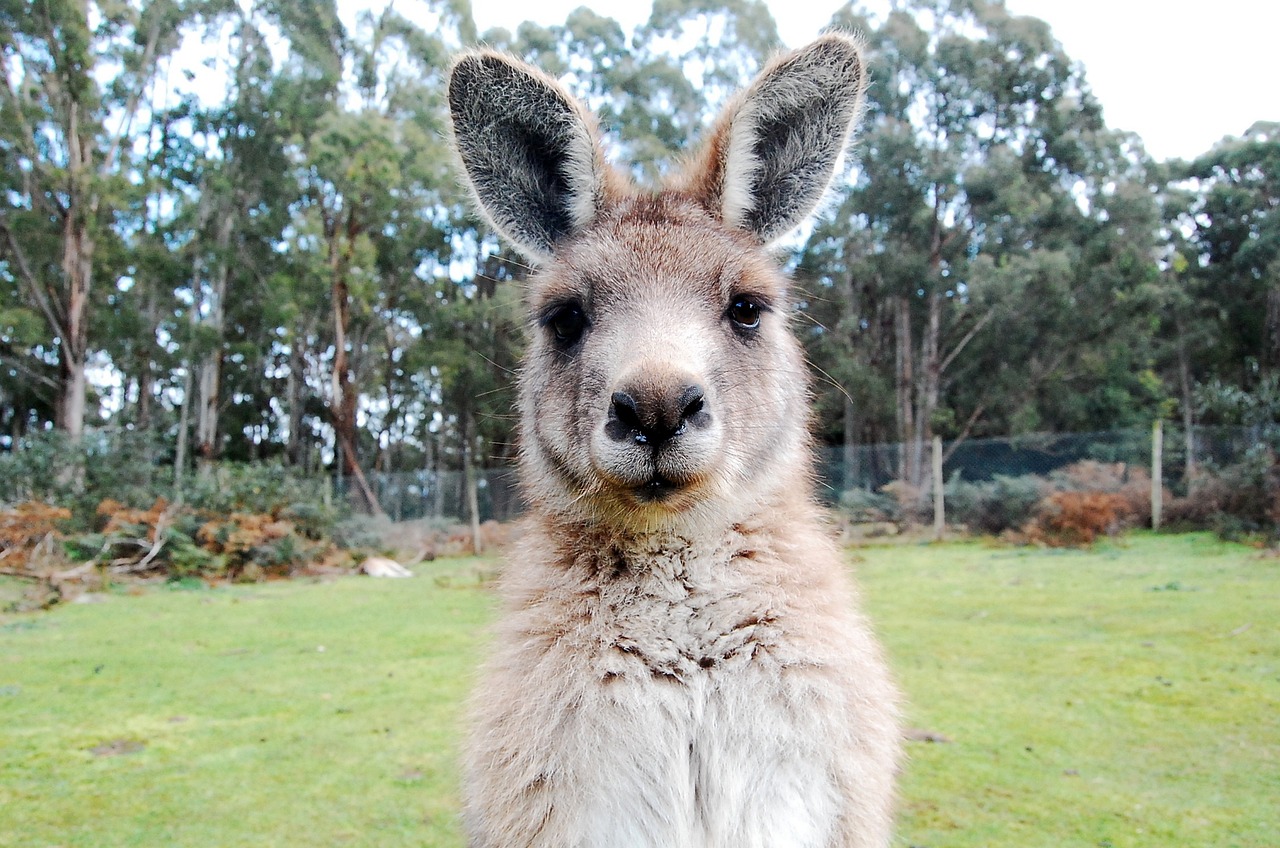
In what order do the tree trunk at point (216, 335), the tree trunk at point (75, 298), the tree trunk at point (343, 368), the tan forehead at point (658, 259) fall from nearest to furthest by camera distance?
the tan forehead at point (658, 259) → the tree trunk at point (75, 298) → the tree trunk at point (343, 368) → the tree trunk at point (216, 335)

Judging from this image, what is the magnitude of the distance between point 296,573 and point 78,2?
11936 millimetres

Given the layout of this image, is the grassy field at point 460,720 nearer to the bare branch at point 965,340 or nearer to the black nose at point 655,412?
the black nose at point 655,412

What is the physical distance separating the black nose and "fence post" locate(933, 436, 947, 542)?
10.8 meters

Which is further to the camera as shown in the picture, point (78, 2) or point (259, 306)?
point (259, 306)

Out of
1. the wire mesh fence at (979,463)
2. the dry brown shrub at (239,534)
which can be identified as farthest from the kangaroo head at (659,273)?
the dry brown shrub at (239,534)

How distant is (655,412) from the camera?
5.53 feet

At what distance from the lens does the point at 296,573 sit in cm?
1084

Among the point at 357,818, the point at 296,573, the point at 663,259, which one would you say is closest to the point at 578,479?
the point at 663,259

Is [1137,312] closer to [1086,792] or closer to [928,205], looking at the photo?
[928,205]

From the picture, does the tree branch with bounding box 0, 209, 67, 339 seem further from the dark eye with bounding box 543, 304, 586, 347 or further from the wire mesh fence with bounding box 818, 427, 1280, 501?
the dark eye with bounding box 543, 304, 586, 347

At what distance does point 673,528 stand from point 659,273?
0.63m

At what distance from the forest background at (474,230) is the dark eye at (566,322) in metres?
12.7

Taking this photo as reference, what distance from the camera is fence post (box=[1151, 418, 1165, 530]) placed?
9.06 meters

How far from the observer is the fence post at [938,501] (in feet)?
39.6
